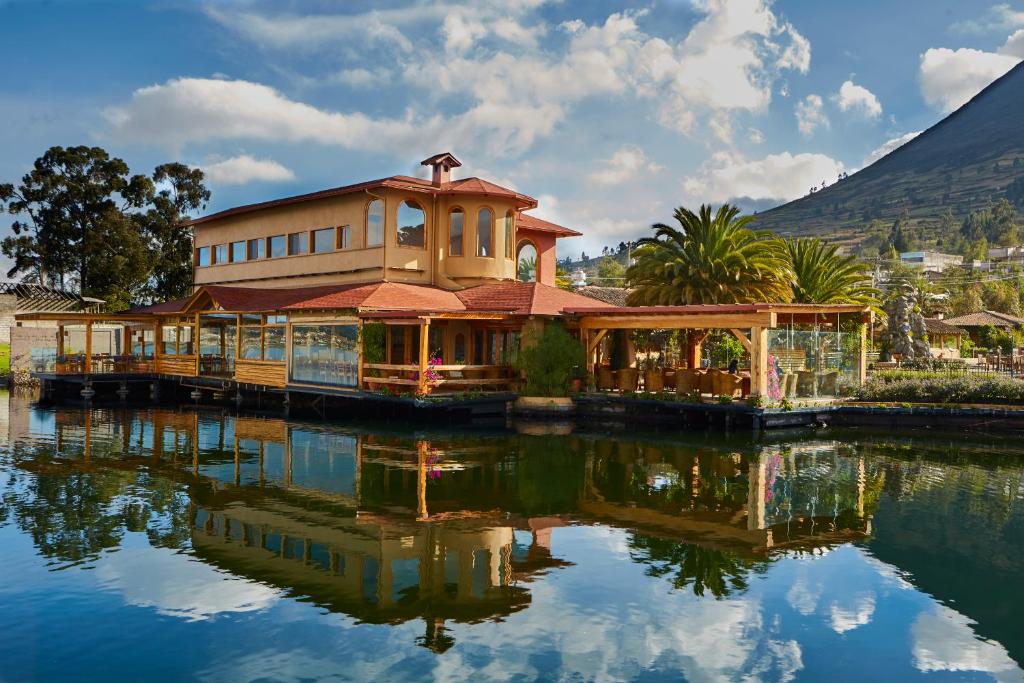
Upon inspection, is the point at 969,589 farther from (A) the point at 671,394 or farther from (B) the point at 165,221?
(B) the point at 165,221

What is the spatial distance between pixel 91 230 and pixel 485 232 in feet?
104

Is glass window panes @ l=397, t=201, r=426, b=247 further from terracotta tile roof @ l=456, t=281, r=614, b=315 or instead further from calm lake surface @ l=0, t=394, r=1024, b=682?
calm lake surface @ l=0, t=394, r=1024, b=682

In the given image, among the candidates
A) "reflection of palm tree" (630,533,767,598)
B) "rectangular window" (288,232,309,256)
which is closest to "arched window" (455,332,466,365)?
"rectangular window" (288,232,309,256)

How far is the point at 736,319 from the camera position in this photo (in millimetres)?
24516

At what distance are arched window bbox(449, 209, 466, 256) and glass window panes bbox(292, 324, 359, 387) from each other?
6.23 m

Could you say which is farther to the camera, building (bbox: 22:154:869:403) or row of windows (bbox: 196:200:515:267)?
row of windows (bbox: 196:200:515:267)

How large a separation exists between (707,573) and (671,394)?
1547 cm

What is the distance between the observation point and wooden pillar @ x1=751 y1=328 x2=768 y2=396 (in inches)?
950

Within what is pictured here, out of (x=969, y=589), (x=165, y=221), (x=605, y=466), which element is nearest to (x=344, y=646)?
(x=969, y=589)

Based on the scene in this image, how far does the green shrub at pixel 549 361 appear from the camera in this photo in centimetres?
2716

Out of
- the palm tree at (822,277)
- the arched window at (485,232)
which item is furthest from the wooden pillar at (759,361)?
the palm tree at (822,277)

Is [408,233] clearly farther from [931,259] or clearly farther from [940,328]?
[931,259]

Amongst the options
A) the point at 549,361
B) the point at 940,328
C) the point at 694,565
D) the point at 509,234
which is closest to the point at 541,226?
the point at 509,234

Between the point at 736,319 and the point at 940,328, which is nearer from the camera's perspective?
the point at 736,319
